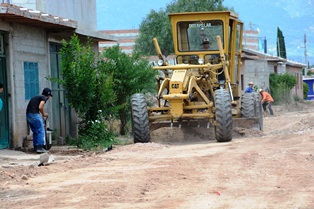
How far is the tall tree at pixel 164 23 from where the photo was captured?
62875 millimetres

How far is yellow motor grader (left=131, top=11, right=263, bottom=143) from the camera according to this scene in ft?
67.1

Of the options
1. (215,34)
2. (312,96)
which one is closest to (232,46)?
(215,34)

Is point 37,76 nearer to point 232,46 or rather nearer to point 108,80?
point 108,80

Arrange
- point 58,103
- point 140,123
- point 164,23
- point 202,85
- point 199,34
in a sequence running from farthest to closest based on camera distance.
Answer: point 164,23 < point 58,103 < point 199,34 < point 202,85 < point 140,123

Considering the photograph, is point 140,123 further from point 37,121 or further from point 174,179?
point 174,179

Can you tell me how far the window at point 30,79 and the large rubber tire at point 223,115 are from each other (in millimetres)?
4731

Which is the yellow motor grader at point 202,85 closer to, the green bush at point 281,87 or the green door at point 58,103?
the green door at point 58,103

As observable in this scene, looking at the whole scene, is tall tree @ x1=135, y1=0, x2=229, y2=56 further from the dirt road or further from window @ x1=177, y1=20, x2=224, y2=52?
the dirt road

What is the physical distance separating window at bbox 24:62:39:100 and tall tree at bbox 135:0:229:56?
41.6m

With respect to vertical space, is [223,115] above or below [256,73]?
below

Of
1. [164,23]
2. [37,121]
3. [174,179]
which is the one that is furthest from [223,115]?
[164,23]

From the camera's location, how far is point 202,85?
22062mm

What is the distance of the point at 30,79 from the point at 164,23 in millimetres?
45330

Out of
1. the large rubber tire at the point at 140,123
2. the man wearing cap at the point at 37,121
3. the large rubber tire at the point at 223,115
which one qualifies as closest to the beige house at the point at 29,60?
the man wearing cap at the point at 37,121
